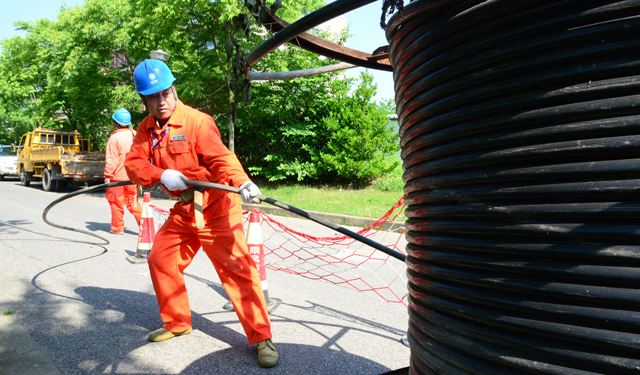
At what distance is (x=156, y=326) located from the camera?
380 cm

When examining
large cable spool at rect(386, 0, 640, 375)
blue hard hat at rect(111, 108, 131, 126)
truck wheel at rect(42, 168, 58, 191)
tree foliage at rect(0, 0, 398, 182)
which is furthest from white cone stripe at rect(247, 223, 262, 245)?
truck wheel at rect(42, 168, 58, 191)

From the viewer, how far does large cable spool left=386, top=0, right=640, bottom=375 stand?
0.95 m

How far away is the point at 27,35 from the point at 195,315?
3209cm

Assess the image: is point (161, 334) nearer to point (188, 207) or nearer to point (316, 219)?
point (188, 207)

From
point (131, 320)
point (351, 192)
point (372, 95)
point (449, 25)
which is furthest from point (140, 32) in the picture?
point (449, 25)

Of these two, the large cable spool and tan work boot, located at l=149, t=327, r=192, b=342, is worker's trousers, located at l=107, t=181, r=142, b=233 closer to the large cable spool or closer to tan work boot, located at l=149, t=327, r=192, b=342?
tan work boot, located at l=149, t=327, r=192, b=342

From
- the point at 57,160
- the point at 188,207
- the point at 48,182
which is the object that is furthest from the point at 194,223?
the point at 48,182

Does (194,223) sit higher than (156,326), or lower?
higher

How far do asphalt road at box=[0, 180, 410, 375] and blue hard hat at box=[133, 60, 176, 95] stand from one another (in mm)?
1955

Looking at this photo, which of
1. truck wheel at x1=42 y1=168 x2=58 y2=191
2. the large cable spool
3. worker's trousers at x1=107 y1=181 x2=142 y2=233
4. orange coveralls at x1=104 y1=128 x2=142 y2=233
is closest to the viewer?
the large cable spool

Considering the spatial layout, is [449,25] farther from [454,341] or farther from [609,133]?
[454,341]

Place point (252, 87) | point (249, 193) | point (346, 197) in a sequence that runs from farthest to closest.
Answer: point (252, 87), point (346, 197), point (249, 193)

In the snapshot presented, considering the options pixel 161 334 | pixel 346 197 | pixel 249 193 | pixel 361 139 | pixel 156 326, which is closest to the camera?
Answer: pixel 249 193

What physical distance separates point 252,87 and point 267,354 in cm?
1464
